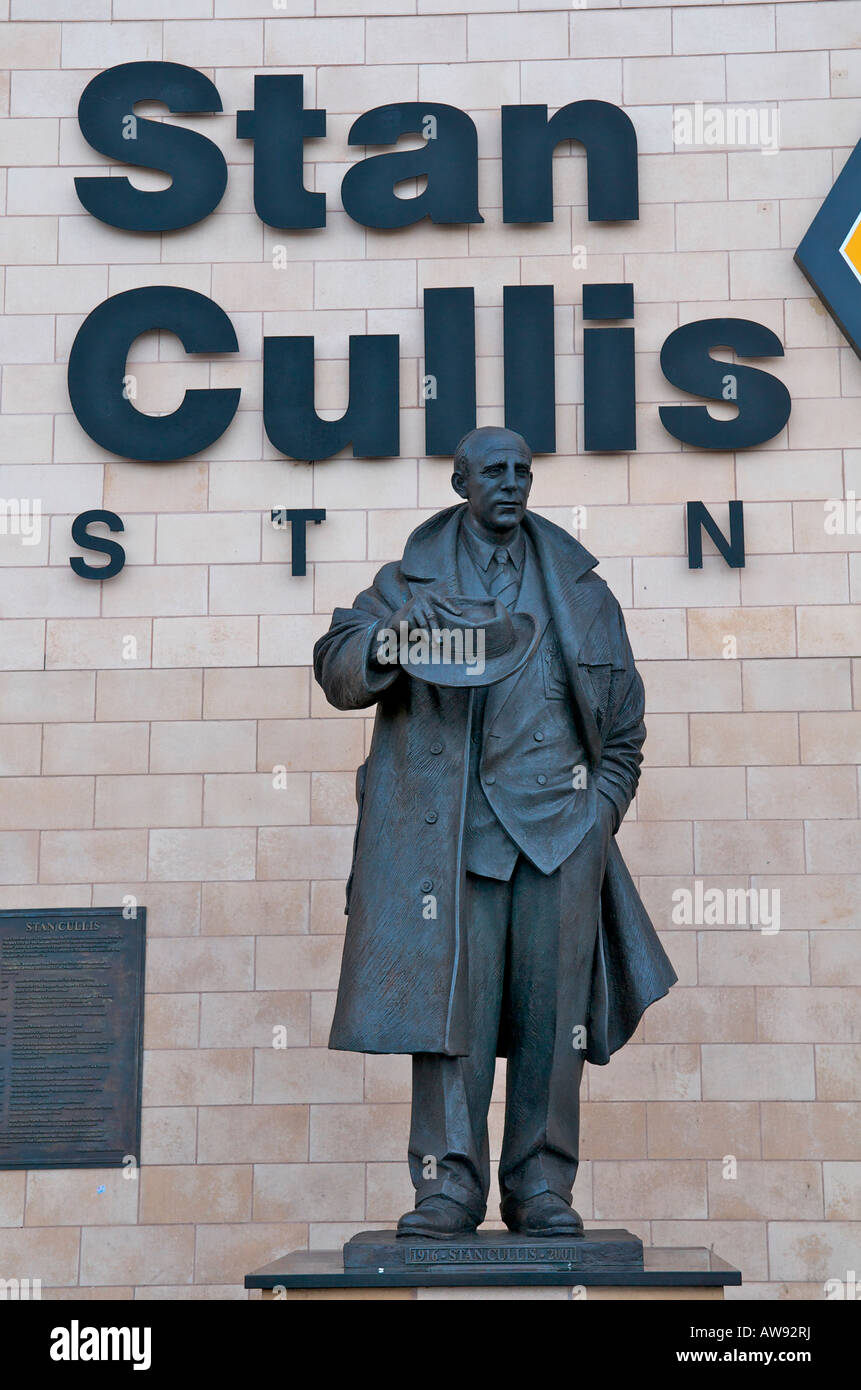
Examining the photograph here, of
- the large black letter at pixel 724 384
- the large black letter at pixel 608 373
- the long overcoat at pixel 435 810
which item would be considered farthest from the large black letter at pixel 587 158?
the long overcoat at pixel 435 810

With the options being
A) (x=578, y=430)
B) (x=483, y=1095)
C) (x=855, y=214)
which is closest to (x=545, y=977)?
(x=483, y=1095)

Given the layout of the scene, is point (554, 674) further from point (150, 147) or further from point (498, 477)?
point (150, 147)

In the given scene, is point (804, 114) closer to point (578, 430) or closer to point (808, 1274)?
point (578, 430)

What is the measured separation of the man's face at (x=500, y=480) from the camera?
513 centimetres

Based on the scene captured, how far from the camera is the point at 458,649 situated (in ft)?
15.8

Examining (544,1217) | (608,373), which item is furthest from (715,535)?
(544,1217)

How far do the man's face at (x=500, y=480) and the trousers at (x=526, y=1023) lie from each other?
848 millimetres

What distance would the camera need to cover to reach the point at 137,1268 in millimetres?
7055

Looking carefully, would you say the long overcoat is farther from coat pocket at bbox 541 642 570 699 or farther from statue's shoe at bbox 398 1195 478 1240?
statue's shoe at bbox 398 1195 478 1240

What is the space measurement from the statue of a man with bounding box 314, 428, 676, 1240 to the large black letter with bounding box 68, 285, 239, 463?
2810 mm

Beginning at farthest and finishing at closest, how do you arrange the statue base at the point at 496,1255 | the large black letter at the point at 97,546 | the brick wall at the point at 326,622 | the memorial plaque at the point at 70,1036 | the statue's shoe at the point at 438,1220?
the large black letter at the point at 97,546
the memorial plaque at the point at 70,1036
the brick wall at the point at 326,622
the statue's shoe at the point at 438,1220
the statue base at the point at 496,1255

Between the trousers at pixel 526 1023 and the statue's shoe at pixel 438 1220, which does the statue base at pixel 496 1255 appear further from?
the trousers at pixel 526 1023

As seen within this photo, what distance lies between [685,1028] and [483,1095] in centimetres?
244

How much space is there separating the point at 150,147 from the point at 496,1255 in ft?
17.1
